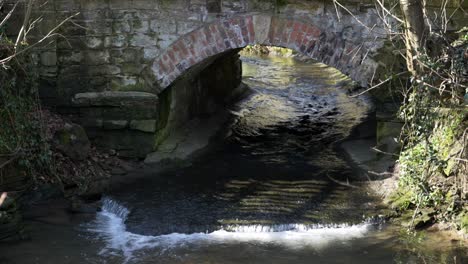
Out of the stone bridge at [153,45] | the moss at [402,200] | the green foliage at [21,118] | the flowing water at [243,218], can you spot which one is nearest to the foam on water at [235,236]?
the flowing water at [243,218]

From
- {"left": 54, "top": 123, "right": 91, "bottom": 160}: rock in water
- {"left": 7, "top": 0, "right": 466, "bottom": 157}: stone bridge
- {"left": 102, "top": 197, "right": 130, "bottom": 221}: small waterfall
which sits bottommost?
{"left": 102, "top": 197, "right": 130, "bottom": 221}: small waterfall

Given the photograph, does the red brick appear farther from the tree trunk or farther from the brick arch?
the tree trunk

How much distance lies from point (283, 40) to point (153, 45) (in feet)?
6.09

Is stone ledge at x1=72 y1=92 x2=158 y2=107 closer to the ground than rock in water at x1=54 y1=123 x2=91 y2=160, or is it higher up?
higher up

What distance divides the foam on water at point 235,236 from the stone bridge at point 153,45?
2295mm

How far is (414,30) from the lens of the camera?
7332mm

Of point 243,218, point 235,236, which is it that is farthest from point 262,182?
point 235,236

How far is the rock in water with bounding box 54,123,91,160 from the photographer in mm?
9086

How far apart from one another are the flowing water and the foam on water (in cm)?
Result: 1

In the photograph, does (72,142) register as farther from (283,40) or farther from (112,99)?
(283,40)

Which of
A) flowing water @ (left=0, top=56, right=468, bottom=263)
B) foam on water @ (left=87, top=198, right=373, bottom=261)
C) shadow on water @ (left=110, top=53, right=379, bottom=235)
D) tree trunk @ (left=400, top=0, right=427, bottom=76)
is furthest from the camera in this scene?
shadow on water @ (left=110, top=53, right=379, bottom=235)

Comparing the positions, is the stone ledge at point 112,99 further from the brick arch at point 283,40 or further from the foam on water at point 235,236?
the foam on water at point 235,236

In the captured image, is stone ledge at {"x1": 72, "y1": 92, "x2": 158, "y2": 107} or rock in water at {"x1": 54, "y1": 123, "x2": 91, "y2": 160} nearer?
rock in water at {"x1": 54, "y1": 123, "x2": 91, "y2": 160}

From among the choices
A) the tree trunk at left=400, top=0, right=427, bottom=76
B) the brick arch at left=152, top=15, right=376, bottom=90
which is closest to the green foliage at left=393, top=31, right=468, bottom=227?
the tree trunk at left=400, top=0, right=427, bottom=76
